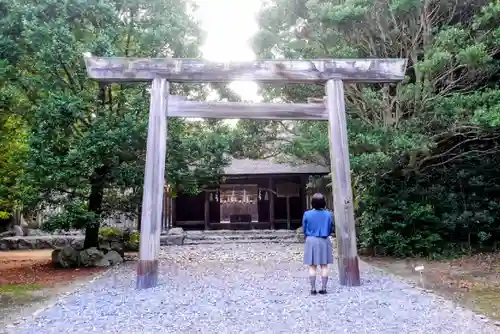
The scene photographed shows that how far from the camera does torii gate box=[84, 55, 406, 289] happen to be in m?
8.40

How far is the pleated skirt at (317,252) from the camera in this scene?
722cm

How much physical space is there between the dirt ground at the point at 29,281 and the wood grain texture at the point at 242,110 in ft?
13.7

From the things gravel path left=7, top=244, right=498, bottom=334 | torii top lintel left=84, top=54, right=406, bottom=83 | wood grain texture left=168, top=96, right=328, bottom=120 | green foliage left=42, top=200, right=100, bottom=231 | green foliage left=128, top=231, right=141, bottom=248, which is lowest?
gravel path left=7, top=244, right=498, bottom=334

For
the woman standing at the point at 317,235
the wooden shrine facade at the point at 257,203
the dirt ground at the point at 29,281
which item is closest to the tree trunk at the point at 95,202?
the dirt ground at the point at 29,281

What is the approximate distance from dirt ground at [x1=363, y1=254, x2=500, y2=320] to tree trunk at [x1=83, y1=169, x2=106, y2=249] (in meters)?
7.40

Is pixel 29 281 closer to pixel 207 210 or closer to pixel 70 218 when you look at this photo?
pixel 70 218

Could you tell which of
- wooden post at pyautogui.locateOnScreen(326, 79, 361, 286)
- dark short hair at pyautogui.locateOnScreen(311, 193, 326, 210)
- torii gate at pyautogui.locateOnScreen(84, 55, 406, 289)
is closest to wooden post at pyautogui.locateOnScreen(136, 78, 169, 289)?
torii gate at pyautogui.locateOnScreen(84, 55, 406, 289)

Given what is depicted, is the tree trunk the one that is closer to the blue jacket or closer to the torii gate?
the torii gate

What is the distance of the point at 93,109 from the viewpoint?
37.3ft

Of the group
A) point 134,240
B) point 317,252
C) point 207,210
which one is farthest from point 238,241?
point 317,252

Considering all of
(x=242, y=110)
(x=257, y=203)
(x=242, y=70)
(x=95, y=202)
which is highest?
(x=242, y=70)

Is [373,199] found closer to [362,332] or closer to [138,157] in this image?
[138,157]

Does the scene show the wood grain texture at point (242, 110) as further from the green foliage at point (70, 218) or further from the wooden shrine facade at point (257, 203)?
the wooden shrine facade at point (257, 203)

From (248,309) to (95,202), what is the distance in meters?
7.00
